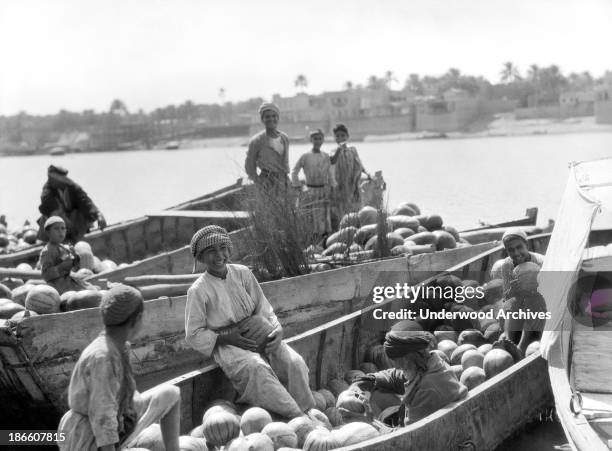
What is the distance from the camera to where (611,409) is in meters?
5.20

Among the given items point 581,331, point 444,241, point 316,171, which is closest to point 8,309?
point 581,331

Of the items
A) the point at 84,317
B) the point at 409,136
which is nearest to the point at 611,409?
the point at 84,317

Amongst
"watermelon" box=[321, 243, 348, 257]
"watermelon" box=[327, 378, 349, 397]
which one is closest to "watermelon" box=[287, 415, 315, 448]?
"watermelon" box=[327, 378, 349, 397]

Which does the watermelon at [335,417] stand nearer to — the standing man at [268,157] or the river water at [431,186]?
the standing man at [268,157]

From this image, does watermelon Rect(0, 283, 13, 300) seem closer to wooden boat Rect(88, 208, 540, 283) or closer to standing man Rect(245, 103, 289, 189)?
wooden boat Rect(88, 208, 540, 283)

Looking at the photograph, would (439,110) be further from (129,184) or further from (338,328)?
(338,328)

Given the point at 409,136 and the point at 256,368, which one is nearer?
the point at 256,368

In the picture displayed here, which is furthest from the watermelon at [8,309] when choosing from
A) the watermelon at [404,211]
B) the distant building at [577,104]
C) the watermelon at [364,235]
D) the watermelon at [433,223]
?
the distant building at [577,104]

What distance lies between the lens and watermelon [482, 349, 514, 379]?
6.26 meters

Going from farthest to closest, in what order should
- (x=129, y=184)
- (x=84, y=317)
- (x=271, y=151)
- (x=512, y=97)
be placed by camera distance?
(x=512, y=97) < (x=129, y=184) < (x=271, y=151) < (x=84, y=317)

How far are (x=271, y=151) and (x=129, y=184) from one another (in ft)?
119

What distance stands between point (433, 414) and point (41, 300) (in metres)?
3.52

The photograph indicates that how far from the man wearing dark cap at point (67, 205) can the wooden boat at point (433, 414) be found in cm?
496

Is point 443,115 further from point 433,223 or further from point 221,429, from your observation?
point 221,429
